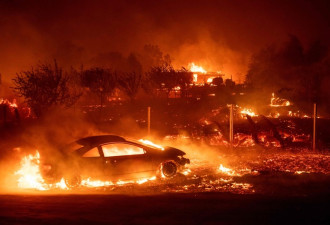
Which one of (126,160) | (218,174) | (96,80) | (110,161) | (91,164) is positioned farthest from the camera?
(96,80)

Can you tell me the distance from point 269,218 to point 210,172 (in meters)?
4.71

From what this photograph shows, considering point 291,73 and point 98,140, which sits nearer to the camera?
point 98,140

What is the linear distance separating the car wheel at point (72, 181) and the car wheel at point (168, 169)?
236 cm

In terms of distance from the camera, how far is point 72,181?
9336 millimetres

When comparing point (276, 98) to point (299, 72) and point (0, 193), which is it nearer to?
point (299, 72)

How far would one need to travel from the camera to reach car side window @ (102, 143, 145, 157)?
31.8ft

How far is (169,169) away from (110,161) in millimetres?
1759

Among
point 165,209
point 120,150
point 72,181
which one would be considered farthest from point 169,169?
point 165,209

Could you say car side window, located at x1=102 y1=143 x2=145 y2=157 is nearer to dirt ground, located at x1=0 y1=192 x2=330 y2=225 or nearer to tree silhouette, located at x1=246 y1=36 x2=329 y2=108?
dirt ground, located at x1=0 y1=192 x2=330 y2=225

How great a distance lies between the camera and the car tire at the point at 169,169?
1021cm

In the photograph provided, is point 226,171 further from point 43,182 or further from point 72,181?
point 43,182

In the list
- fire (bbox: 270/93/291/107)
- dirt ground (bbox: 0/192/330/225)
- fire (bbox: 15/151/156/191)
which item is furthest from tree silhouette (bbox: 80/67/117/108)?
dirt ground (bbox: 0/192/330/225)

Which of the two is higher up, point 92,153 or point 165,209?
point 92,153

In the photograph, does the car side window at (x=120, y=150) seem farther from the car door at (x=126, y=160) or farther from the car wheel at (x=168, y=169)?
the car wheel at (x=168, y=169)
